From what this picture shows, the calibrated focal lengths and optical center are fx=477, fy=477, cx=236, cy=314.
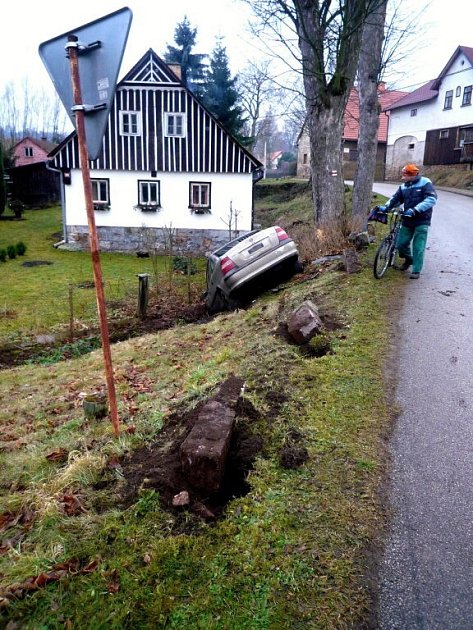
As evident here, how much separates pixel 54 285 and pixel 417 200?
10840 mm

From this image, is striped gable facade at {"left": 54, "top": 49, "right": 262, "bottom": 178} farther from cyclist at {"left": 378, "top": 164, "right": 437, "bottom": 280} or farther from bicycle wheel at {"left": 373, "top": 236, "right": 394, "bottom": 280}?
bicycle wheel at {"left": 373, "top": 236, "right": 394, "bottom": 280}

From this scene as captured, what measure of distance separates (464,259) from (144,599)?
9696mm

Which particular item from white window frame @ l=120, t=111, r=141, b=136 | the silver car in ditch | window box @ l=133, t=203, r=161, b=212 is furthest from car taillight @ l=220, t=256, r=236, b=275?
white window frame @ l=120, t=111, r=141, b=136

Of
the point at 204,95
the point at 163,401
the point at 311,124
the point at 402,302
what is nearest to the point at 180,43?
the point at 204,95

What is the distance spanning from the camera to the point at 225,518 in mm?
2840

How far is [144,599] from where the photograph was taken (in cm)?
233

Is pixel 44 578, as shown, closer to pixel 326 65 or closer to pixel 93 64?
pixel 93 64

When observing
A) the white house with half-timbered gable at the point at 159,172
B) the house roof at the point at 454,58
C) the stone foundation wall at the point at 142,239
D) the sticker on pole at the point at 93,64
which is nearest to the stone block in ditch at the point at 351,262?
the sticker on pole at the point at 93,64

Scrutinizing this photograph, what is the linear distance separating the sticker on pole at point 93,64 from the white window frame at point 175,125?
1838 cm

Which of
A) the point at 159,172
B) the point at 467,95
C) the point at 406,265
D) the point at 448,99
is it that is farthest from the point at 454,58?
the point at 406,265

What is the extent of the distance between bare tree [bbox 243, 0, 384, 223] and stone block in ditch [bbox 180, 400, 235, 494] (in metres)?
9.65

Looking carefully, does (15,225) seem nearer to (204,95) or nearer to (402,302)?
(204,95)

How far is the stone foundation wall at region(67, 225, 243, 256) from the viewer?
2141 cm

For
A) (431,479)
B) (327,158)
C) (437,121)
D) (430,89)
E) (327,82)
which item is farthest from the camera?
(430,89)
